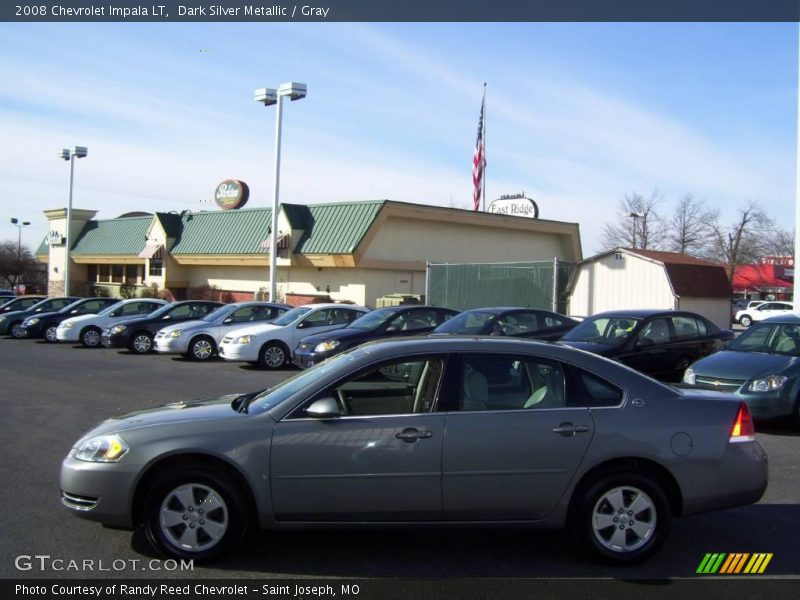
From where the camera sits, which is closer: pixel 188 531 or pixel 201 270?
pixel 188 531

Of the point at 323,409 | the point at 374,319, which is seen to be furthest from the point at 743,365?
the point at 374,319

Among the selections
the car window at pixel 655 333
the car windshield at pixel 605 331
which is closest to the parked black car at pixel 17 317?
the car windshield at pixel 605 331

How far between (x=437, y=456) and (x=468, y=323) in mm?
10871

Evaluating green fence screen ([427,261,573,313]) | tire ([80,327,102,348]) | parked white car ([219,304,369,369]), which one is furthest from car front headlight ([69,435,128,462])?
green fence screen ([427,261,573,313])

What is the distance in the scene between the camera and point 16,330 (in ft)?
83.4

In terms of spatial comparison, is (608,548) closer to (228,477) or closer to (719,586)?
(719,586)

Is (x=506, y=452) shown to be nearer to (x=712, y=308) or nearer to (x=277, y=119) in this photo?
(x=712, y=308)

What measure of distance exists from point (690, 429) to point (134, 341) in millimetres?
17798

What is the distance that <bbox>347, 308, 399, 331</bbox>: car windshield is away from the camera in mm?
16125

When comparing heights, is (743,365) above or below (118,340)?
above

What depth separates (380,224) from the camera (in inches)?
1291

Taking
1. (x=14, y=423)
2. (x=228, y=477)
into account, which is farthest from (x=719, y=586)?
(x=14, y=423)

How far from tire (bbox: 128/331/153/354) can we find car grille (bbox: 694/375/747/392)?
1500cm

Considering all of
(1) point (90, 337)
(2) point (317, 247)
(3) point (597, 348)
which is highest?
(2) point (317, 247)
